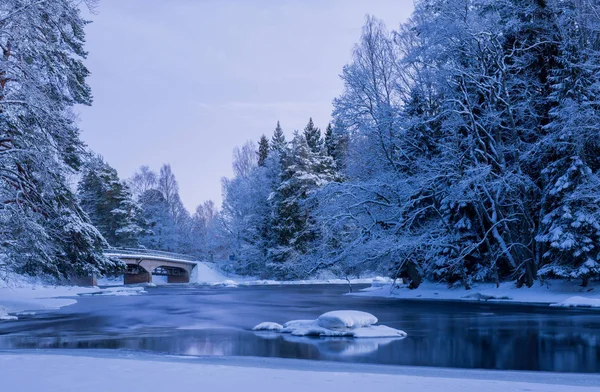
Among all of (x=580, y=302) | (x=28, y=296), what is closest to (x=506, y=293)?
(x=580, y=302)

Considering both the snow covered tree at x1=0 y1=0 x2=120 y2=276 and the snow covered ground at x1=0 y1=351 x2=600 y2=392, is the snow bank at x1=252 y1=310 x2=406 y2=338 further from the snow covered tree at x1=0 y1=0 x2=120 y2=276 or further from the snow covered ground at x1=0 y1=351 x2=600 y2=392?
the snow covered tree at x1=0 y1=0 x2=120 y2=276

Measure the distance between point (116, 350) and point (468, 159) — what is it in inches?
840

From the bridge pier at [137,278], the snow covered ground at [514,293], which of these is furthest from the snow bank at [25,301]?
the bridge pier at [137,278]

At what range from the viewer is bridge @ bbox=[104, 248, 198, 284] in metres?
55.6

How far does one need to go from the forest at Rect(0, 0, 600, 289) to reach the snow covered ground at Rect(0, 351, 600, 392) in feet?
25.3

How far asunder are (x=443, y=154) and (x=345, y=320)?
17.0m

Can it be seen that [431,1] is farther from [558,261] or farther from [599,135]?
[558,261]

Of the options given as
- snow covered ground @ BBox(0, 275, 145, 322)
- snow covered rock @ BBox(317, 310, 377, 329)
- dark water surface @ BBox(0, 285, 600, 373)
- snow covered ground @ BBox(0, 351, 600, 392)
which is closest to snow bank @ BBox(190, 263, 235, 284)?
snow covered ground @ BBox(0, 275, 145, 322)

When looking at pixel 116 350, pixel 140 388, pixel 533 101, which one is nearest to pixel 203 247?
pixel 533 101

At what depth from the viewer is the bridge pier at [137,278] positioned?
60844 millimetres

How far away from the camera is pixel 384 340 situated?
13.5 m

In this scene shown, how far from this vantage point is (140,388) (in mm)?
7133

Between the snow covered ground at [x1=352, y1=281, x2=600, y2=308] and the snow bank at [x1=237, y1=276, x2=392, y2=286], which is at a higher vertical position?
the snow covered ground at [x1=352, y1=281, x2=600, y2=308]

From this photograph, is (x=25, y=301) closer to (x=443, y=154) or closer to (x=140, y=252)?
(x=443, y=154)
